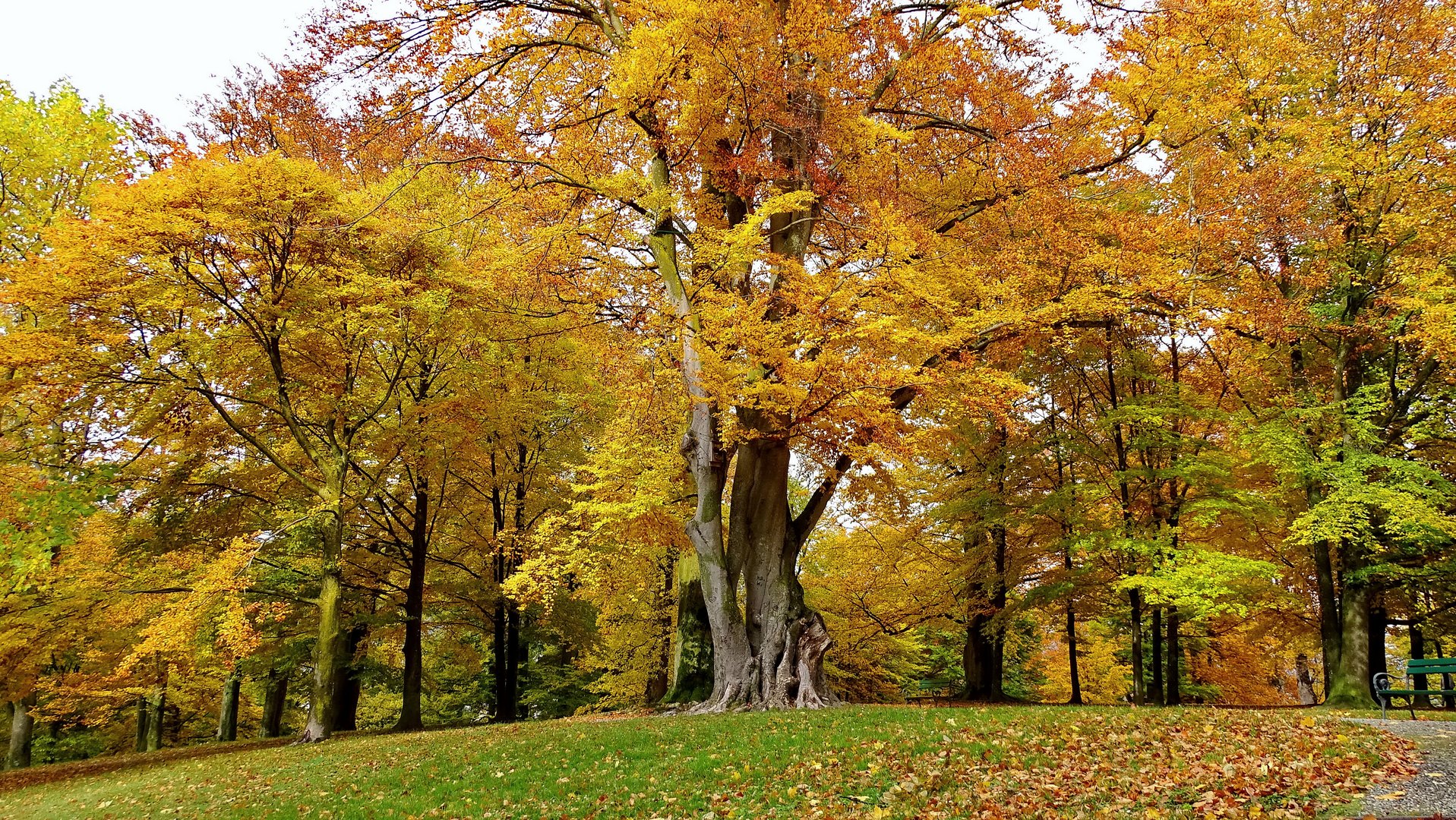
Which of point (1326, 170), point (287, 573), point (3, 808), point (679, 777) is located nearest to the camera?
point (679, 777)

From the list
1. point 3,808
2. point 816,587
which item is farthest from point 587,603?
point 3,808

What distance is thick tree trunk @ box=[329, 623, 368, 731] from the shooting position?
18500mm

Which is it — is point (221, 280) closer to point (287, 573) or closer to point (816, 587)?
point (287, 573)

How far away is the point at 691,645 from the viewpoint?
554 inches

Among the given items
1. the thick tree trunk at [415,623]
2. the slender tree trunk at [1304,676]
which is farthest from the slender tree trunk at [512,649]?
the slender tree trunk at [1304,676]

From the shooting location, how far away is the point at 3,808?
9.84 meters

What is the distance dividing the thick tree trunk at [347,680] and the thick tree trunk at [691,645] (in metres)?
8.29

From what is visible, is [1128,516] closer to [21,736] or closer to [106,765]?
[106,765]

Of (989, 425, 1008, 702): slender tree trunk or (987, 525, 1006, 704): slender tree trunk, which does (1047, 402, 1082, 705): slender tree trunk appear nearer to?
(989, 425, 1008, 702): slender tree trunk

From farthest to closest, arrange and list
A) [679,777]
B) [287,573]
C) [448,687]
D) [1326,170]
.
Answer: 1. [448,687]
2. [287,573]
3. [1326,170]
4. [679,777]

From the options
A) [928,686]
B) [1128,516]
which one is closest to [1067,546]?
[1128,516]

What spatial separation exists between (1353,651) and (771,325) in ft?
37.5

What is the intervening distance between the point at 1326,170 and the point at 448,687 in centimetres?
2920

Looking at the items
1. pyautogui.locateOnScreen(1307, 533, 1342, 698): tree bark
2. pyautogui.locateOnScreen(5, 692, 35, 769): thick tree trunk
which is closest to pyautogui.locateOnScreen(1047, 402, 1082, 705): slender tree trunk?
pyautogui.locateOnScreen(1307, 533, 1342, 698): tree bark
